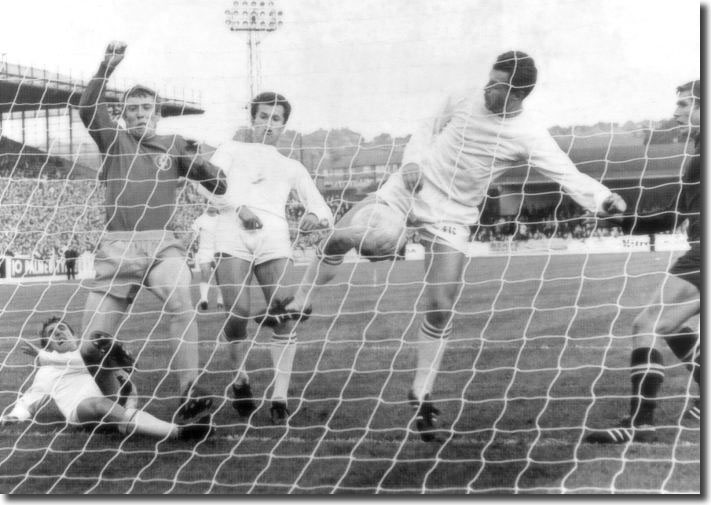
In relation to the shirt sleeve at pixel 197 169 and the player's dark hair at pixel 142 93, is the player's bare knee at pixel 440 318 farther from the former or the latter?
the player's dark hair at pixel 142 93

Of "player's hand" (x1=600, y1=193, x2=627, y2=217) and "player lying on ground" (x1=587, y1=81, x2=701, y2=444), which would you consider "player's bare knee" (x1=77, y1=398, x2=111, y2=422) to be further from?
"player's hand" (x1=600, y1=193, x2=627, y2=217)

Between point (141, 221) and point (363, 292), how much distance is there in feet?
2.96

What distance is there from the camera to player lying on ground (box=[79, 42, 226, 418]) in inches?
133

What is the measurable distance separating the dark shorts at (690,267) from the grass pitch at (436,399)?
0.14 feet

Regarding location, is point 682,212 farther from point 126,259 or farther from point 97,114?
point 97,114

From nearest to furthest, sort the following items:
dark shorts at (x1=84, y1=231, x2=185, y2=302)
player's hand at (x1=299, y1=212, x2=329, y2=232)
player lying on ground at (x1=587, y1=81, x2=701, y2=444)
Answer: player lying on ground at (x1=587, y1=81, x2=701, y2=444) < player's hand at (x1=299, y1=212, x2=329, y2=232) < dark shorts at (x1=84, y1=231, x2=185, y2=302)

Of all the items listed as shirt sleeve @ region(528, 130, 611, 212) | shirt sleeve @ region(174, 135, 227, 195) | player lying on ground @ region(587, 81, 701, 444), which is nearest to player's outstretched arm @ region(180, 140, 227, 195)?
shirt sleeve @ region(174, 135, 227, 195)

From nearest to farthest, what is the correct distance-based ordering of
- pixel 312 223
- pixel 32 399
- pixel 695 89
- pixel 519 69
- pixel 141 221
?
pixel 695 89, pixel 519 69, pixel 312 223, pixel 141 221, pixel 32 399

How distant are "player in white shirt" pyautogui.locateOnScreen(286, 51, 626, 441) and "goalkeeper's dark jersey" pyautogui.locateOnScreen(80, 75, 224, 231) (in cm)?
66

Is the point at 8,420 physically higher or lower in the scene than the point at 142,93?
lower

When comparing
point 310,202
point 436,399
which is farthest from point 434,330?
point 310,202

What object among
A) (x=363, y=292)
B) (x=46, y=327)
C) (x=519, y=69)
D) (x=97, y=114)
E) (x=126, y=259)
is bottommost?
(x=46, y=327)

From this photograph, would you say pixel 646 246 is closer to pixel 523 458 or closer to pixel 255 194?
pixel 523 458

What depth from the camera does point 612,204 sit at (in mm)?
3109
